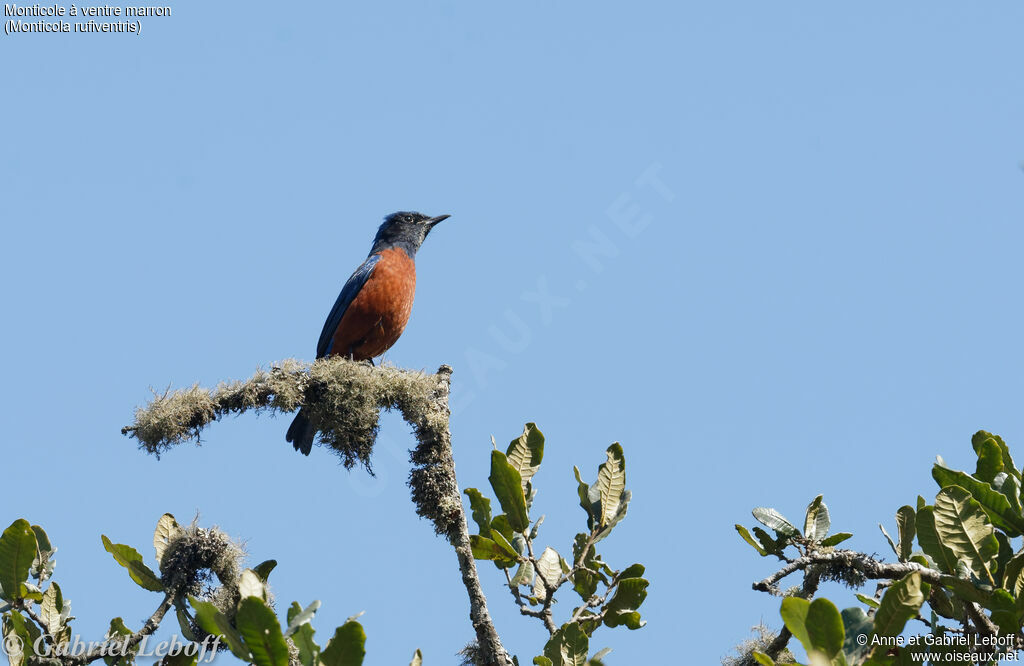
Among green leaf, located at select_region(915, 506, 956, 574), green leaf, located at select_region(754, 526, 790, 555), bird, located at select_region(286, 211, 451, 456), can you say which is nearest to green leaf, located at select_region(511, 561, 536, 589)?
green leaf, located at select_region(754, 526, 790, 555)

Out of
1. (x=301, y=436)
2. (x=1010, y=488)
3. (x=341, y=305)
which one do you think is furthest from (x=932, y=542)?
(x=341, y=305)

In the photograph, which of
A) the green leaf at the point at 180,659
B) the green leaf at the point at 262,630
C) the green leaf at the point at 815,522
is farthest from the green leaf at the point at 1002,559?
the green leaf at the point at 180,659

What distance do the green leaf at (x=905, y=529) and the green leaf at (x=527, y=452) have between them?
1384 mm

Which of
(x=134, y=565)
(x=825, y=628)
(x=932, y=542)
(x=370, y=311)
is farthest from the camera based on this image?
(x=370, y=311)

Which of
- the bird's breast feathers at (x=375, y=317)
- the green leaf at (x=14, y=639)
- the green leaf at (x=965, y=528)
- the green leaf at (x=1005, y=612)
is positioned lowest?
the green leaf at (x=1005, y=612)

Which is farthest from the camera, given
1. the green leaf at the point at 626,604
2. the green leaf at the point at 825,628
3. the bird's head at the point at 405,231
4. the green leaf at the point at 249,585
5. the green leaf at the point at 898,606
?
the bird's head at the point at 405,231

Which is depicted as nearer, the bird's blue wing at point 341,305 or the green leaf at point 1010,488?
the green leaf at point 1010,488

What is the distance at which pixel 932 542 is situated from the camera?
3.36 metres

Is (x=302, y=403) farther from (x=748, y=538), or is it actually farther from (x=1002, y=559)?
(x=1002, y=559)

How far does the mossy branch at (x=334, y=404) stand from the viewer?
438 centimetres

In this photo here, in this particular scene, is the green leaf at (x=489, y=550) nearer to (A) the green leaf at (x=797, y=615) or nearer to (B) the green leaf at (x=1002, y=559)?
(A) the green leaf at (x=797, y=615)

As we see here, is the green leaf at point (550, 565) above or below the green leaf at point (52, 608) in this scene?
below

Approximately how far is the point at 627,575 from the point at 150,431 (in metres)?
2.26

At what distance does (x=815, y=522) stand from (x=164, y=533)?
8.20 ft
